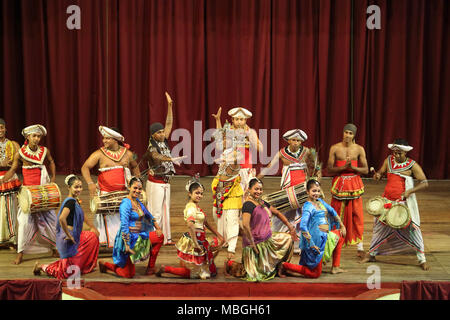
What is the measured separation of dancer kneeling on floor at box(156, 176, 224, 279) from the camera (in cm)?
558

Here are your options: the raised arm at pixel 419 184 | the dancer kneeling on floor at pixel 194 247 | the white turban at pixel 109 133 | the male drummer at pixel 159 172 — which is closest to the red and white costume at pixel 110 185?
the white turban at pixel 109 133

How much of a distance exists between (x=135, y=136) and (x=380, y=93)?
4.16 m

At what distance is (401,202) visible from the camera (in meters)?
5.99

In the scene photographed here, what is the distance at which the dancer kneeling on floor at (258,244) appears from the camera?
556 cm

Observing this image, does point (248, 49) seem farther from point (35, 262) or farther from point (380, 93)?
point (35, 262)

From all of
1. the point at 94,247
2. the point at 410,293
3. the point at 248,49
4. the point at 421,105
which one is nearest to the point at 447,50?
the point at 421,105

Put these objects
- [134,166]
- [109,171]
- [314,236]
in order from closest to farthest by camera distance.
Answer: [314,236] → [109,171] → [134,166]

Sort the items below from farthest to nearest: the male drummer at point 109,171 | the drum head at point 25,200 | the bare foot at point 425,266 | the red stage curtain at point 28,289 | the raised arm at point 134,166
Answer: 1. the raised arm at point 134,166
2. the male drummer at point 109,171
3. the drum head at point 25,200
4. the bare foot at point 425,266
5. the red stage curtain at point 28,289

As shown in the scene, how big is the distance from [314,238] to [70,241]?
2.19 meters

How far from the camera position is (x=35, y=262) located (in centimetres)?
614

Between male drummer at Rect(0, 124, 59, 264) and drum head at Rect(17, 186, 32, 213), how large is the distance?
0.26 feet

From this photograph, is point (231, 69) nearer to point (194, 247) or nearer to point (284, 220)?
point (284, 220)

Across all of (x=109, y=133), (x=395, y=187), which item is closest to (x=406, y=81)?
(x=395, y=187)

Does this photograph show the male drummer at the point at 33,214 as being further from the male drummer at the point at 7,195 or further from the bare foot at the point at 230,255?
the bare foot at the point at 230,255
